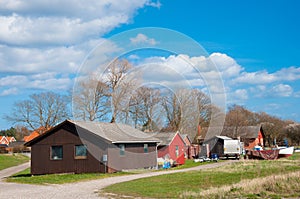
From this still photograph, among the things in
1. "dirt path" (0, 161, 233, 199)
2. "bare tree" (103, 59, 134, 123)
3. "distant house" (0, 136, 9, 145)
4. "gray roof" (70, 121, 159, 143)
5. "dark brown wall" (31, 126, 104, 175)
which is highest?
"bare tree" (103, 59, 134, 123)

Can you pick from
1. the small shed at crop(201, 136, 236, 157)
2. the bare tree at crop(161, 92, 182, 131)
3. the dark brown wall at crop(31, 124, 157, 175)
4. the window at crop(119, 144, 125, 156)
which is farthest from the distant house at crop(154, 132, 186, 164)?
the bare tree at crop(161, 92, 182, 131)

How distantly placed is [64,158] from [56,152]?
964mm

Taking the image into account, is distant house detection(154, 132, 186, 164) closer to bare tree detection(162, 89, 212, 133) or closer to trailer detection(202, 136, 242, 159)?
trailer detection(202, 136, 242, 159)

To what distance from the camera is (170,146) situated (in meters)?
42.8

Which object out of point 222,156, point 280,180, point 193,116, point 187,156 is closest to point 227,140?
point 222,156

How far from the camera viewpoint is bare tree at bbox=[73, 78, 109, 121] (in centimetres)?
2586

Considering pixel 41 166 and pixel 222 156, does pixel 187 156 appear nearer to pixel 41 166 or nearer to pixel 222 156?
pixel 222 156

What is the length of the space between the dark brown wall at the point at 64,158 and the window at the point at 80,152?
22cm

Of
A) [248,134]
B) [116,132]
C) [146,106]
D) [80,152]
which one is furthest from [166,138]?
[248,134]

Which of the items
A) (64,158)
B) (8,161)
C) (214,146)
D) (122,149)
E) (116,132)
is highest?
(116,132)

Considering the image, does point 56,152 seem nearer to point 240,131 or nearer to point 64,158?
point 64,158

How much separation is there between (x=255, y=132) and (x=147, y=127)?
5387 centimetres

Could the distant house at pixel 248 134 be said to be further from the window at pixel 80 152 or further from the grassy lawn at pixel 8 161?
the window at pixel 80 152

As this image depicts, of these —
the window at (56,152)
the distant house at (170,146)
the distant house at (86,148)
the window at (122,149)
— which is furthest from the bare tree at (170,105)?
the distant house at (170,146)
